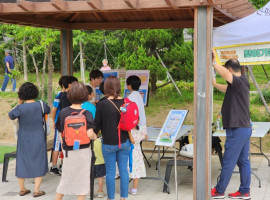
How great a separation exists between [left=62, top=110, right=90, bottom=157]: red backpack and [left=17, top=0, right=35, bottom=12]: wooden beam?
1379 mm

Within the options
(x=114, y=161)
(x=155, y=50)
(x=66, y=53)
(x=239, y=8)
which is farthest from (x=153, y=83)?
(x=114, y=161)

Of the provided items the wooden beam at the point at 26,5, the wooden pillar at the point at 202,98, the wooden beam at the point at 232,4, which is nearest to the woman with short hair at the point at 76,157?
the wooden beam at the point at 26,5

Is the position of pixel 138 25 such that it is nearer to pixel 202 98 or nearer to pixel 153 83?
pixel 202 98

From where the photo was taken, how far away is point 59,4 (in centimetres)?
528

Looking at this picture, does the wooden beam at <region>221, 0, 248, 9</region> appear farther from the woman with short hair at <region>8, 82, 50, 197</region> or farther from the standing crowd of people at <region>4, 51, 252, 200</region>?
the woman with short hair at <region>8, 82, 50, 197</region>

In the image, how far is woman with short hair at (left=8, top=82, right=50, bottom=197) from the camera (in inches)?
233

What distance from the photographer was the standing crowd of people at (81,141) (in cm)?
511

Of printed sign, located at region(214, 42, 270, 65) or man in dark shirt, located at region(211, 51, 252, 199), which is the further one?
printed sign, located at region(214, 42, 270, 65)

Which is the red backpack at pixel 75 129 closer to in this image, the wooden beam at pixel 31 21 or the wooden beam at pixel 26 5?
the wooden beam at pixel 26 5

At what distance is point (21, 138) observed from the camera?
604 cm

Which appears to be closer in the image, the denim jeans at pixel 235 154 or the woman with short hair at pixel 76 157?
the woman with short hair at pixel 76 157

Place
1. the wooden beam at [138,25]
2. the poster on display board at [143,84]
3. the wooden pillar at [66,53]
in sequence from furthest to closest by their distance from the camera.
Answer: the wooden pillar at [66,53], the wooden beam at [138,25], the poster on display board at [143,84]

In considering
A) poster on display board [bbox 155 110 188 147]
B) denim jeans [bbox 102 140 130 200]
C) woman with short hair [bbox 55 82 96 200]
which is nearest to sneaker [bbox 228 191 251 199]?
poster on display board [bbox 155 110 188 147]

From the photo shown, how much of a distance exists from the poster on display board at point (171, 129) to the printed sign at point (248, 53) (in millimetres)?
960
